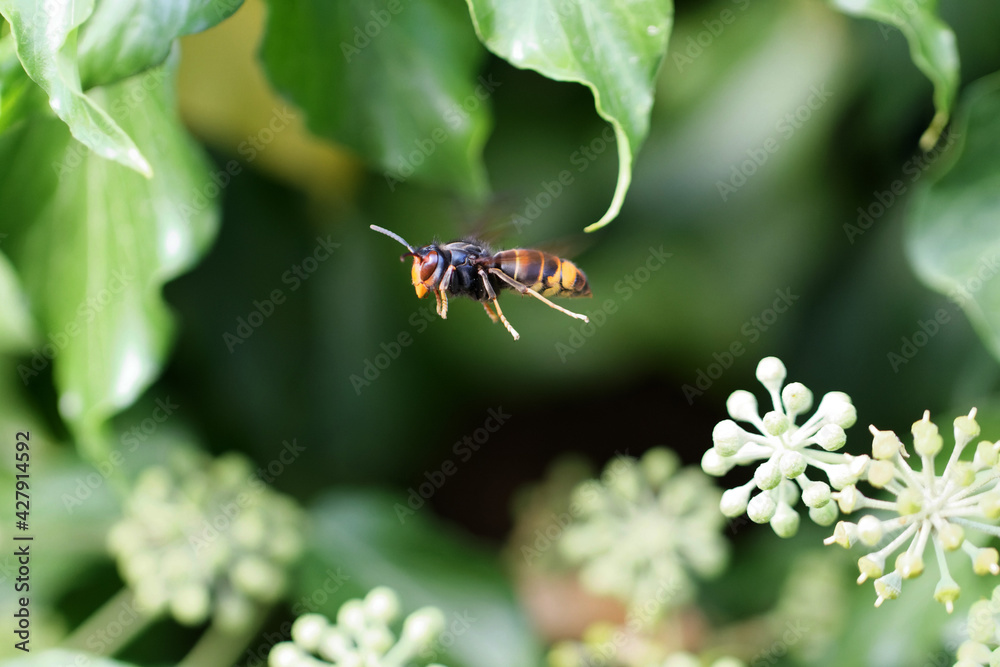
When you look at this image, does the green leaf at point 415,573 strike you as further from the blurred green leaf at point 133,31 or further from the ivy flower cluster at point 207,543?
the blurred green leaf at point 133,31

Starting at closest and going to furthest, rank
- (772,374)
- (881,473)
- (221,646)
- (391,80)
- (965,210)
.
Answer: (881,473) → (772,374) → (965,210) → (391,80) → (221,646)

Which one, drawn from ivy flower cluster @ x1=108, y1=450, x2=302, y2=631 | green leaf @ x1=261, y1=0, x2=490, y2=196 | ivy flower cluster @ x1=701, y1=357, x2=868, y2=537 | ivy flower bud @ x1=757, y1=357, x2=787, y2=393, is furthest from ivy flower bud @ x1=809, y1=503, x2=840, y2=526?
ivy flower cluster @ x1=108, y1=450, x2=302, y2=631

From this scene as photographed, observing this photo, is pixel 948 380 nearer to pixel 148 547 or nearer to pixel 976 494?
pixel 976 494

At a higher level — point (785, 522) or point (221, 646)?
point (785, 522)

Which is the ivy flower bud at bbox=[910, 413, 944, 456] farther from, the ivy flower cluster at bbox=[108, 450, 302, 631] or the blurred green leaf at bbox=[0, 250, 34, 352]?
the blurred green leaf at bbox=[0, 250, 34, 352]

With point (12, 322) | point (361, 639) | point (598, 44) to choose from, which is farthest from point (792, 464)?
point (12, 322)

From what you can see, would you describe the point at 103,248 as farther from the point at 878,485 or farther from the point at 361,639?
the point at 878,485

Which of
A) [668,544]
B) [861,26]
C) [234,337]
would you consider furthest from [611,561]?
[861,26]
